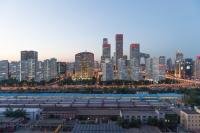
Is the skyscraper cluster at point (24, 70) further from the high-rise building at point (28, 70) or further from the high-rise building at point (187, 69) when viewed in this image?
the high-rise building at point (187, 69)

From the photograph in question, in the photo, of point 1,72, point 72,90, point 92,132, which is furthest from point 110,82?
point 92,132

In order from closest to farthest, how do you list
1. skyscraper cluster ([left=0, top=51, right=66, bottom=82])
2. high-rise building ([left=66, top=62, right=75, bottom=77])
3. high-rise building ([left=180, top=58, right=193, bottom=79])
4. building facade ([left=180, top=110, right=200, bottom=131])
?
building facade ([left=180, top=110, right=200, bottom=131]) < skyscraper cluster ([left=0, top=51, right=66, bottom=82]) < high-rise building ([left=180, top=58, right=193, bottom=79]) < high-rise building ([left=66, top=62, right=75, bottom=77])

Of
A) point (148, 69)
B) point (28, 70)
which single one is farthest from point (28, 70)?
point (148, 69)

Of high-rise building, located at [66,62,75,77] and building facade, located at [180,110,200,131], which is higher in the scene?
high-rise building, located at [66,62,75,77]

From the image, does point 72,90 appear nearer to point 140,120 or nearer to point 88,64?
point 140,120

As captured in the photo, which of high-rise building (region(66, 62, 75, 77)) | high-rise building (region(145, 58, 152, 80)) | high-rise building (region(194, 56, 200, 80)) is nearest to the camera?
high-rise building (region(145, 58, 152, 80))

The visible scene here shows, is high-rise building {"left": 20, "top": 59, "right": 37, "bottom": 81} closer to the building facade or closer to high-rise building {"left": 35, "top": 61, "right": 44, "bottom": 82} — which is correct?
high-rise building {"left": 35, "top": 61, "right": 44, "bottom": 82}

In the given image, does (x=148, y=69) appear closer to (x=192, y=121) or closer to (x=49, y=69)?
(x=49, y=69)

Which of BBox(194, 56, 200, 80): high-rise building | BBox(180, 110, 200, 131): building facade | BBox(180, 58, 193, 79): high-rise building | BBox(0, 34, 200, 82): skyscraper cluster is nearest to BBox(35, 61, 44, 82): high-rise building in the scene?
BBox(0, 34, 200, 82): skyscraper cluster

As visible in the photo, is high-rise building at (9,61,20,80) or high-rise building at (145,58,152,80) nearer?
high-rise building at (9,61,20,80)
